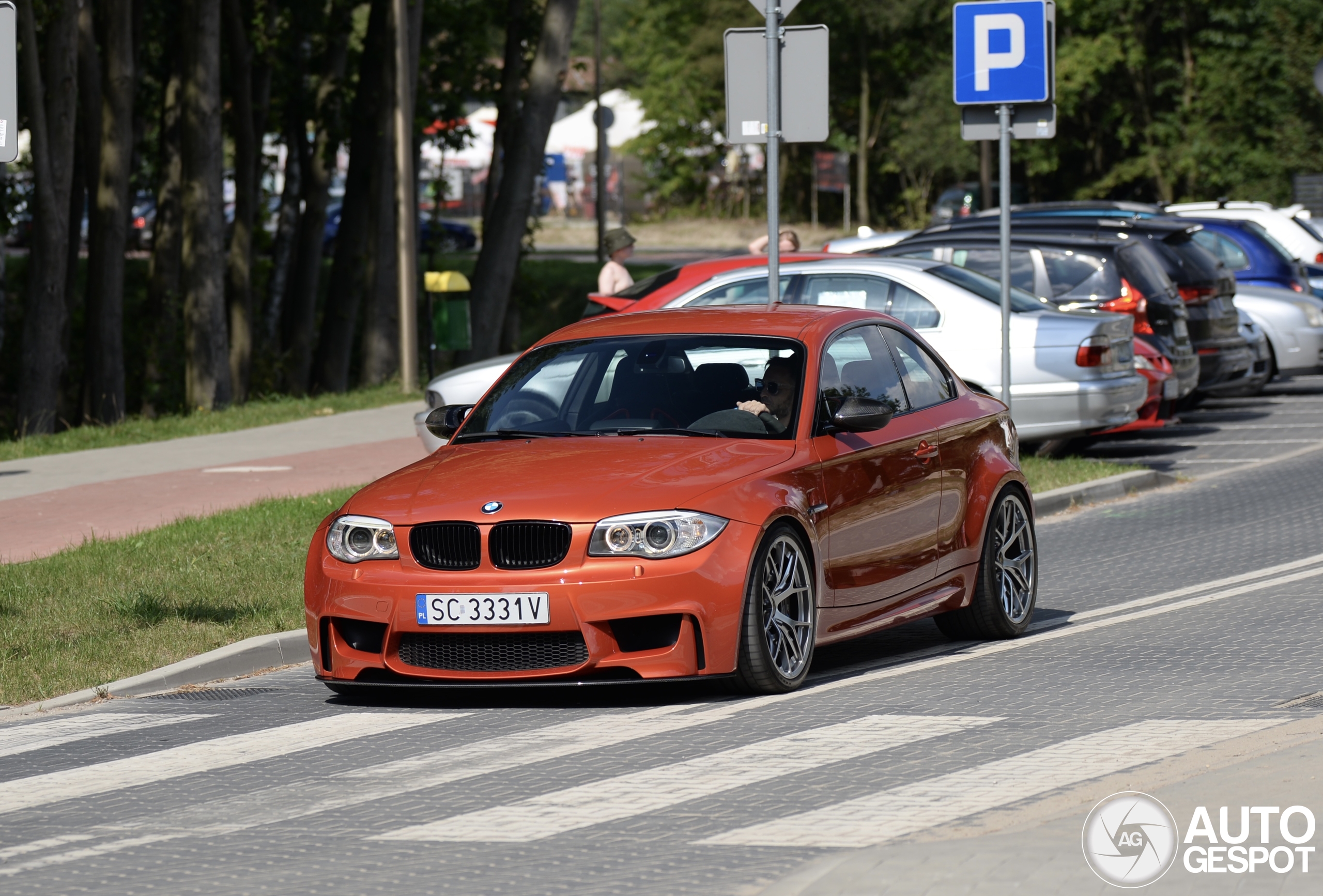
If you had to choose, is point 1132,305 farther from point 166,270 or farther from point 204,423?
point 166,270

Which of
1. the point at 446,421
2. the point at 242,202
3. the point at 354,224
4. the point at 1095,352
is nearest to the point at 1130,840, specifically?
the point at 446,421

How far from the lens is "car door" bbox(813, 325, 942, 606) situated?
818 cm

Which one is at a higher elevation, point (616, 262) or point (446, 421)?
point (616, 262)

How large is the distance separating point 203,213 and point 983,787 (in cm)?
1985

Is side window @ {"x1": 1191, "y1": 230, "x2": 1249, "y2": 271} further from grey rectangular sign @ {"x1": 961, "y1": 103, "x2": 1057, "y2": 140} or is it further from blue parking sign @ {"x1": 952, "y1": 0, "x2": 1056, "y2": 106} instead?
blue parking sign @ {"x1": 952, "y1": 0, "x2": 1056, "y2": 106}

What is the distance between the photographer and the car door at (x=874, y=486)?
818 cm

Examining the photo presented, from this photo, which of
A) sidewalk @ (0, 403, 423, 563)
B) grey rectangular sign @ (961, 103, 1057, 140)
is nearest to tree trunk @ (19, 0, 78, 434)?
sidewalk @ (0, 403, 423, 563)

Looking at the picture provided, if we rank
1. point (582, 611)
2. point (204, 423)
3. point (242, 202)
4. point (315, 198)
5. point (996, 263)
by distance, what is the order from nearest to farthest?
point (582, 611) → point (996, 263) → point (204, 423) → point (242, 202) → point (315, 198)

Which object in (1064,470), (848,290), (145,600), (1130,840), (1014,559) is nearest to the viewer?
(1130,840)

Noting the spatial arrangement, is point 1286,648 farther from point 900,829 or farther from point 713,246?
point 713,246

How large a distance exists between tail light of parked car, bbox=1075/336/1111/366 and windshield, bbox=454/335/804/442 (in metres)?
6.90

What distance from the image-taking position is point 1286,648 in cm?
862

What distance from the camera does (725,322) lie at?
8883mm

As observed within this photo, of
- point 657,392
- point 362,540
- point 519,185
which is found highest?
point 519,185
